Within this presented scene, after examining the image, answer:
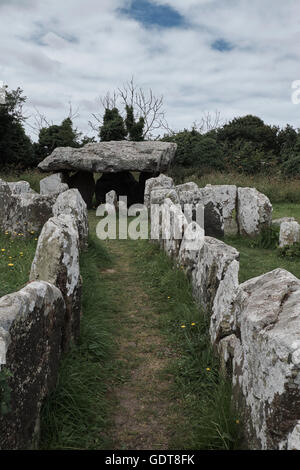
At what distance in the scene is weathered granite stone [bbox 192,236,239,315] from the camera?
4242 mm

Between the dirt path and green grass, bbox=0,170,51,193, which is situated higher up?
green grass, bbox=0,170,51,193

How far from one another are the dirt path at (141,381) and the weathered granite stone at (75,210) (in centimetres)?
197

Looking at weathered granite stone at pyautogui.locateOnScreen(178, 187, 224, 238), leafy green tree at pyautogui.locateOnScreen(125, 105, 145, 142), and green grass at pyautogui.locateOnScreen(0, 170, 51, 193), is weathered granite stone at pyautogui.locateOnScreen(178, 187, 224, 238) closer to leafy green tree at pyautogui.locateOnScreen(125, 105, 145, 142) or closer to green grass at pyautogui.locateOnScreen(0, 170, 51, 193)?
green grass at pyautogui.locateOnScreen(0, 170, 51, 193)

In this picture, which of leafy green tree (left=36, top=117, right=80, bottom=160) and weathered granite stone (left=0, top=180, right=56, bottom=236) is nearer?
weathered granite stone (left=0, top=180, right=56, bottom=236)

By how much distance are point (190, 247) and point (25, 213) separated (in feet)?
14.3

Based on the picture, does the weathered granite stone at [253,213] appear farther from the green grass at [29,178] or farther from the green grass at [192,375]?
the green grass at [29,178]

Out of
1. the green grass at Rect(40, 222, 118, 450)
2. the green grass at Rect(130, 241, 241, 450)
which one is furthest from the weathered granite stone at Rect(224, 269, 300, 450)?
the green grass at Rect(40, 222, 118, 450)

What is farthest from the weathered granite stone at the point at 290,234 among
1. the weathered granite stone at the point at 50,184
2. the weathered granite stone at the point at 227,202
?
the weathered granite stone at the point at 50,184

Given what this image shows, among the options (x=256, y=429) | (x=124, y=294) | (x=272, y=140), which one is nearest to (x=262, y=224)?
(x=124, y=294)

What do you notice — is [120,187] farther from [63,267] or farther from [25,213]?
[63,267]

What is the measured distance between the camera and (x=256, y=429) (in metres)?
2.29

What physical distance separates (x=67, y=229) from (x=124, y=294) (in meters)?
1.89

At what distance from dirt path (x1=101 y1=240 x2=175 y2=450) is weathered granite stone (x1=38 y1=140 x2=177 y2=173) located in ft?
32.3

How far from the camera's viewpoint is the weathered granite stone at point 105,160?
599 inches
